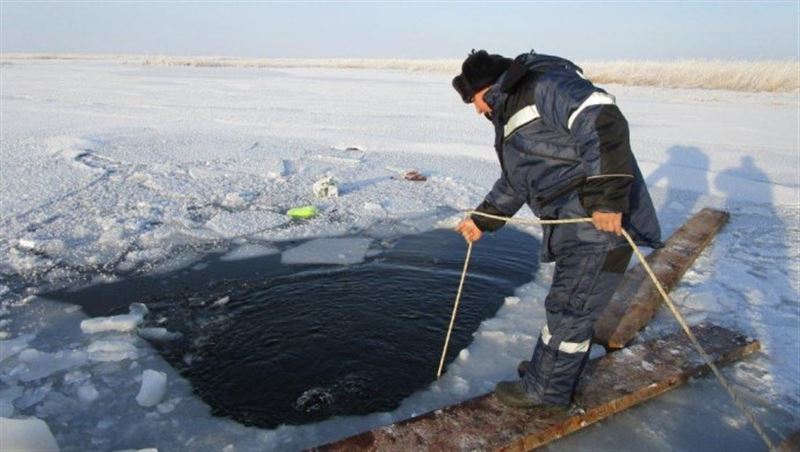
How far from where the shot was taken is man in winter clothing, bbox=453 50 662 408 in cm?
202

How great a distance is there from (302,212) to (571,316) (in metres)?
3.71

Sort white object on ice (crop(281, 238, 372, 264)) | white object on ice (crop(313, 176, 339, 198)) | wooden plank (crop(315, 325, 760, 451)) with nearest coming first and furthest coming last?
wooden plank (crop(315, 325, 760, 451))
white object on ice (crop(281, 238, 372, 264))
white object on ice (crop(313, 176, 339, 198))

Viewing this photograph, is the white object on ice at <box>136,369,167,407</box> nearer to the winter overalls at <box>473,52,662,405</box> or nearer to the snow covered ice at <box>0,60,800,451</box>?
the snow covered ice at <box>0,60,800,451</box>

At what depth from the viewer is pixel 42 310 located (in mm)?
3580

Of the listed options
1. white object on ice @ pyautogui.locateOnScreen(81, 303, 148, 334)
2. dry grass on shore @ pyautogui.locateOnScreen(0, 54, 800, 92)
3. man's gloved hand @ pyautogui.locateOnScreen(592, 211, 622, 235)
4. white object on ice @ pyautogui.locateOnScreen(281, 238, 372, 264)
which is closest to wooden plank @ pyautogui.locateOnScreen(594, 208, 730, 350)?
man's gloved hand @ pyautogui.locateOnScreen(592, 211, 622, 235)

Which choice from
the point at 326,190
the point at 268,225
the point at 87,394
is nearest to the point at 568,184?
the point at 87,394

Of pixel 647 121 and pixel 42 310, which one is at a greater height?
pixel 647 121

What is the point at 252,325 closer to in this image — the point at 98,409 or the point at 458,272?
the point at 98,409

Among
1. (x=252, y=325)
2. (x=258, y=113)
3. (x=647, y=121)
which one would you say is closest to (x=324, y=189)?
(x=252, y=325)

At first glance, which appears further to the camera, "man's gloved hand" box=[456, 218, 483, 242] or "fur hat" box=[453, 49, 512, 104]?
"man's gloved hand" box=[456, 218, 483, 242]

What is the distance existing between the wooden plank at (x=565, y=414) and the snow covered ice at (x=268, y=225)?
0.09 m

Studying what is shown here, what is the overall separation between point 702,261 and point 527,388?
9.65 feet

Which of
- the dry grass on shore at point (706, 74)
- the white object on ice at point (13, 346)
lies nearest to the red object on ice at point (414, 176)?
the white object on ice at point (13, 346)

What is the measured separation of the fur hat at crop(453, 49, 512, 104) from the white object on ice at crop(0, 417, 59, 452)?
7.22ft
